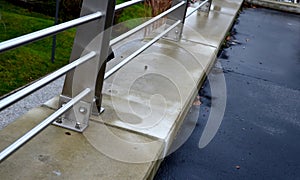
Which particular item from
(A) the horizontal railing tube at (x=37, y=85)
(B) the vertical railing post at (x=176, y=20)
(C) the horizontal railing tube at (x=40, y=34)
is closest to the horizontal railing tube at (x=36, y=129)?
(A) the horizontal railing tube at (x=37, y=85)

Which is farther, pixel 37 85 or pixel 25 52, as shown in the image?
pixel 25 52

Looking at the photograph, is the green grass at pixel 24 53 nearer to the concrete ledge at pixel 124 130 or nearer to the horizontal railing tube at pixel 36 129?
the concrete ledge at pixel 124 130

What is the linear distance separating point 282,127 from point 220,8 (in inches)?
165

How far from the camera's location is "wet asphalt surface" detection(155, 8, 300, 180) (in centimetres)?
299

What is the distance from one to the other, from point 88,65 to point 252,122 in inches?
70.8

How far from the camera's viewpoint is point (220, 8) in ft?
25.1

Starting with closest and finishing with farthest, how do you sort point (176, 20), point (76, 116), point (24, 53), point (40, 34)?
point (40, 34), point (76, 116), point (176, 20), point (24, 53)

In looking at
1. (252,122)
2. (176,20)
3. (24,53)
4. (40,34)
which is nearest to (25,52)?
(24,53)

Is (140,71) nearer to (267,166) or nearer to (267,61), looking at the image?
(267,166)

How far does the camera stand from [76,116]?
A: 8.79 feet

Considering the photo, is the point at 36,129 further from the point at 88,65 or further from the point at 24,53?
the point at 24,53

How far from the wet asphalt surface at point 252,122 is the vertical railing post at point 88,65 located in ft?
2.04

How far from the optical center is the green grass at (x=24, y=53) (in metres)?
5.03

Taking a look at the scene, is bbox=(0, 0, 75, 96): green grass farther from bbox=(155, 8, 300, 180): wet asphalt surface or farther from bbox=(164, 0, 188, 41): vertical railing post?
bbox=(155, 8, 300, 180): wet asphalt surface
